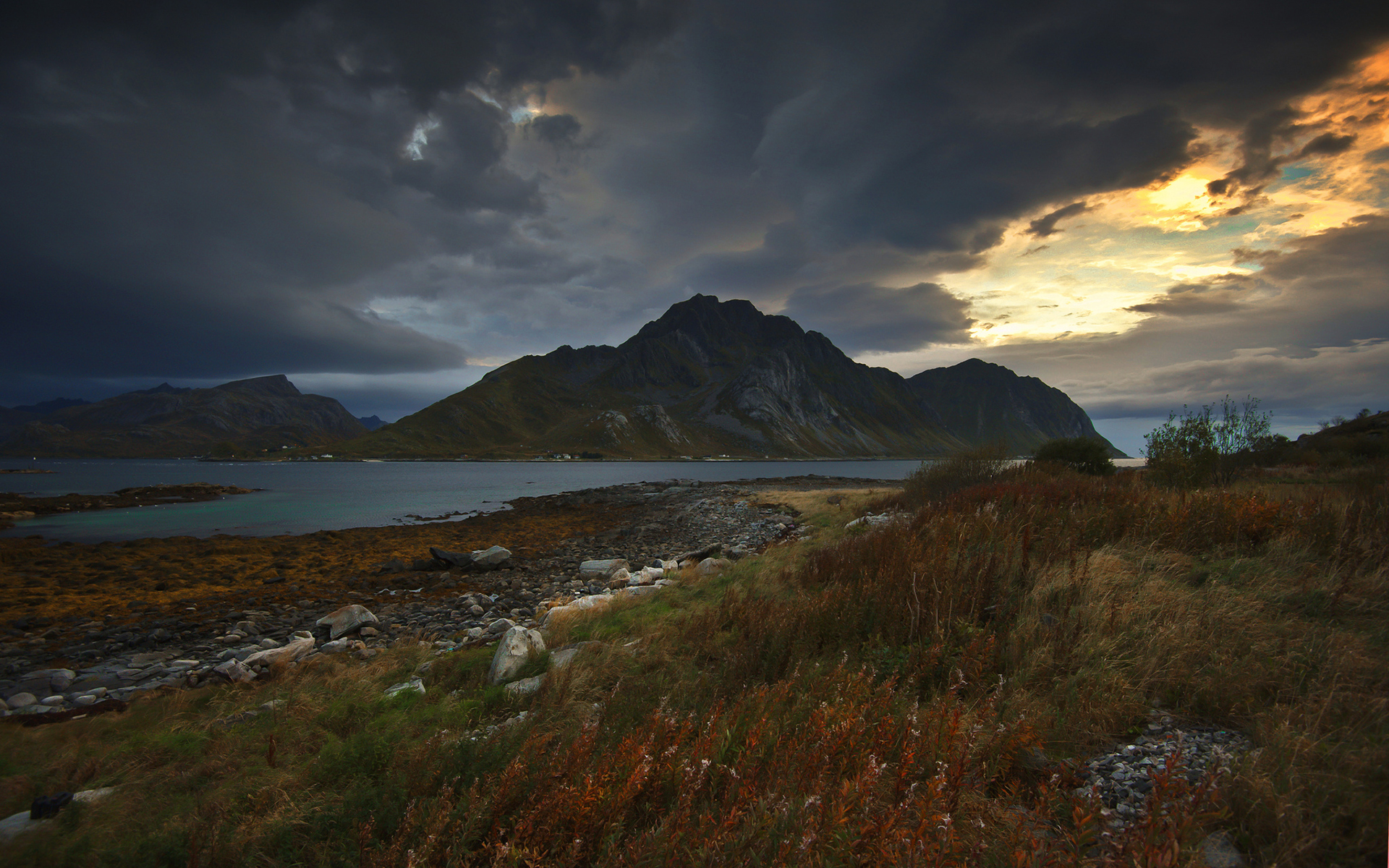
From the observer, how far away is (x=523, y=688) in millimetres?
6074

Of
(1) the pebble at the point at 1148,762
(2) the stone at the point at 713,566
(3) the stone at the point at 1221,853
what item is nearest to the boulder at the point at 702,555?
(2) the stone at the point at 713,566

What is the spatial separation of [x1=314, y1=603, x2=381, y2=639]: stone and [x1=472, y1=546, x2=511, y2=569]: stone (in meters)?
6.59

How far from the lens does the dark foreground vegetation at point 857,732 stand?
2.58m

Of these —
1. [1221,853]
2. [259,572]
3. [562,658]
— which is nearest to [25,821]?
[562,658]

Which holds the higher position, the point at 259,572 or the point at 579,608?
the point at 579,608

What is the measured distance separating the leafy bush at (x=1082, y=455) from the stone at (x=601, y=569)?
20988mm

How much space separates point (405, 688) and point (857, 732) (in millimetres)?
6025

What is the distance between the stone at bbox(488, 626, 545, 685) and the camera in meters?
6.89

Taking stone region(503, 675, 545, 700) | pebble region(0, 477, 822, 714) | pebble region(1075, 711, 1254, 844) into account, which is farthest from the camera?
pebble region(0, 477, 822, 714)

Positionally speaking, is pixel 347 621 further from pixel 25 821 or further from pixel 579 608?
pixel 25 821

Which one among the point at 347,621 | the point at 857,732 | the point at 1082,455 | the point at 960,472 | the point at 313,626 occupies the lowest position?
the point at 313,626

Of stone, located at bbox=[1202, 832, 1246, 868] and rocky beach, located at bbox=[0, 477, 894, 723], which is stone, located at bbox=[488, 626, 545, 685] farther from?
stone, located at bbox=[1202, 832, 1246, 868]

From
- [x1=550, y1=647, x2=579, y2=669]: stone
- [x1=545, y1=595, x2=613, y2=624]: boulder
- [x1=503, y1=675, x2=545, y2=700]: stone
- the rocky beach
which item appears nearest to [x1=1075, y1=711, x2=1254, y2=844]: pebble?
[x1=503, y1=675, x2=545, y2=700]: stone

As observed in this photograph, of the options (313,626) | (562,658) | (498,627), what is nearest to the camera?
(562,658)
